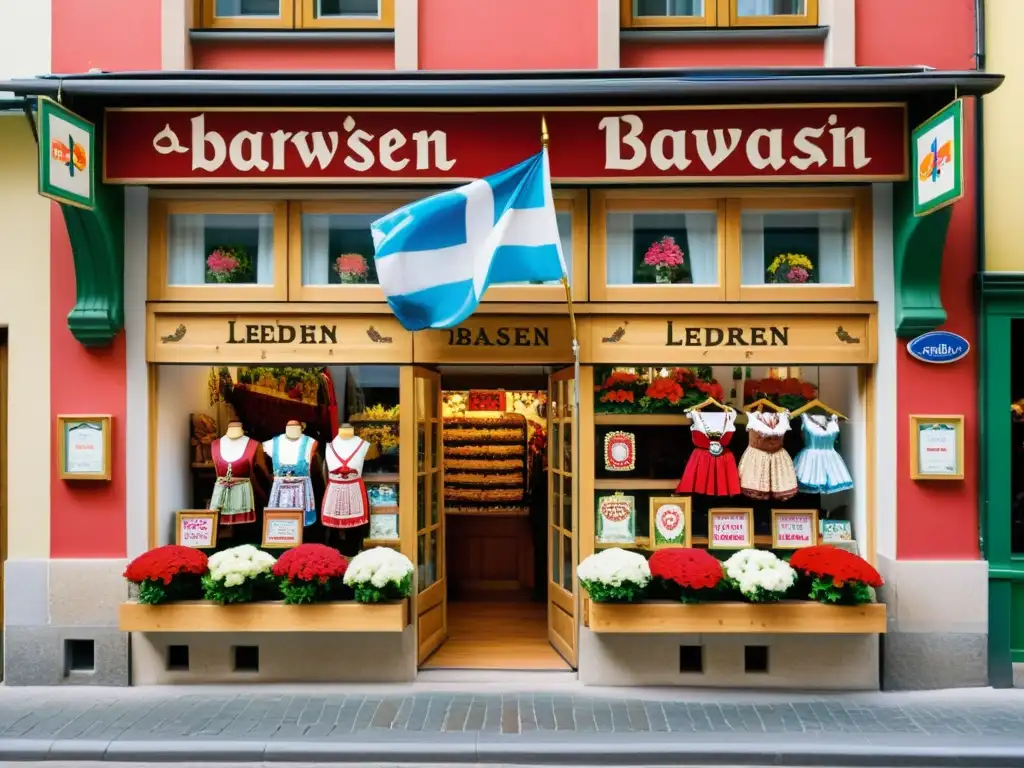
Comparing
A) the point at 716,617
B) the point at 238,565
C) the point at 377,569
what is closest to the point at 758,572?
the point at 716,617

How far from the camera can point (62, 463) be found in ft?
26.9

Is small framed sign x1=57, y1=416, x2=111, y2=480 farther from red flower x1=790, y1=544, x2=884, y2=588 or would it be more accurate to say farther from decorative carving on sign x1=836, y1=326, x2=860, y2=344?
decorative carving on sign x1=836, y1=326, x2=860, y2=344

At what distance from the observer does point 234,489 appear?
8.57m

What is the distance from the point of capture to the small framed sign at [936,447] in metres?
8.05

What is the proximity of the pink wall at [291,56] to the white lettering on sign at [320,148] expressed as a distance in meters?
0.86

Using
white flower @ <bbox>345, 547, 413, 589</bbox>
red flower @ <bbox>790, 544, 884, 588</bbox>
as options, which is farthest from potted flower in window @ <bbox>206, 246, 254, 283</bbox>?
red flower @ <bbox>790, 544, 884, 588</bbox>

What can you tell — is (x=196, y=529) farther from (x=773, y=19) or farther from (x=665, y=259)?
(x=773, y=19)

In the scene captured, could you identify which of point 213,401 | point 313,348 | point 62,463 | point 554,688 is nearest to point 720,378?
point 554,688

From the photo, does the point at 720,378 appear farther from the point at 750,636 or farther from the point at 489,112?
the point at 489,112

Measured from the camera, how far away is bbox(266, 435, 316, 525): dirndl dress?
28.0ft

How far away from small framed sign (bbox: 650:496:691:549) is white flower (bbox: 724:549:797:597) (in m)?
0.53

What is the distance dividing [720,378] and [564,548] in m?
2.36

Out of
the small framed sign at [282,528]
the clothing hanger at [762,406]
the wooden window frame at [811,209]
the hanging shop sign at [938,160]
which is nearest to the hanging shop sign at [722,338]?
the wooden window frame at [811,209]

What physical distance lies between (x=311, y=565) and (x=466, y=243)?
326cm
